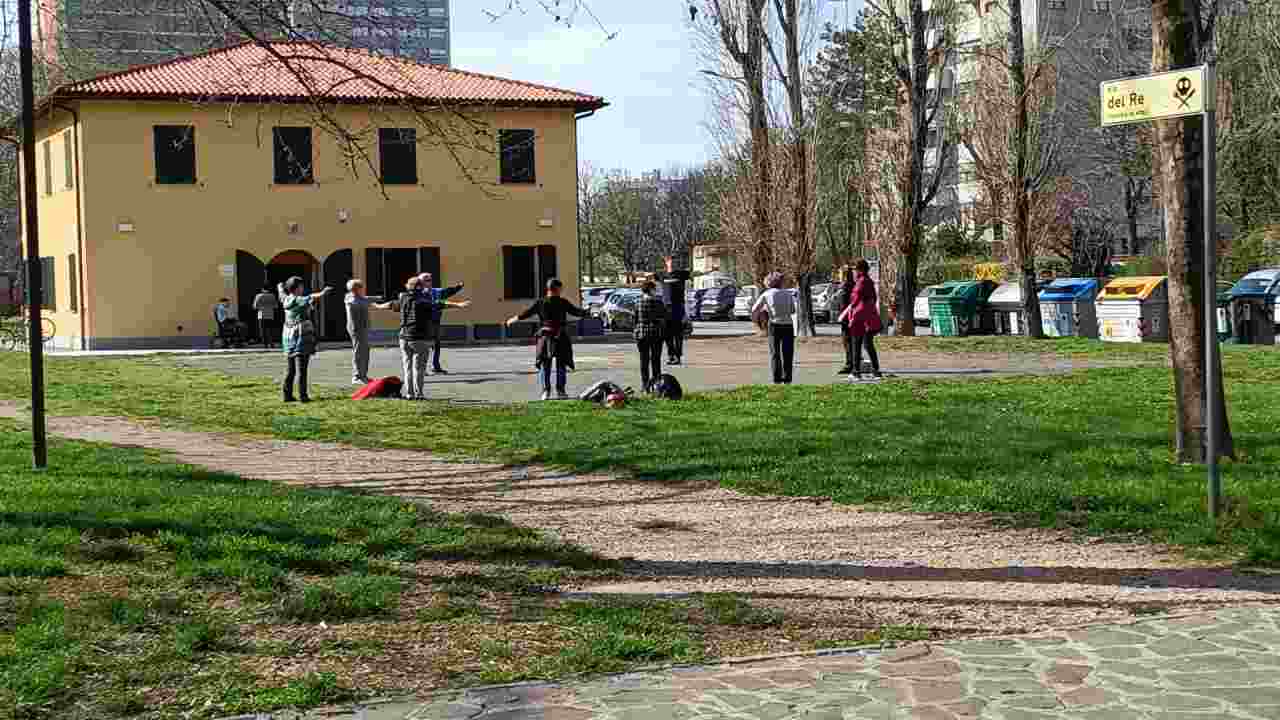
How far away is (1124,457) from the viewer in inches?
477

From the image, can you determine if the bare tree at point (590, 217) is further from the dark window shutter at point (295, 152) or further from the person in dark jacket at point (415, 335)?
the person in dark jacket at point (415, 335)

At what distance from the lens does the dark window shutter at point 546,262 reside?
47.1m

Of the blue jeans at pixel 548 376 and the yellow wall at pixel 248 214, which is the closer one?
the blue jeans at pixel 548 376

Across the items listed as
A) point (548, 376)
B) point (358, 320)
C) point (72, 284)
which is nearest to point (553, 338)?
point (548, 376)

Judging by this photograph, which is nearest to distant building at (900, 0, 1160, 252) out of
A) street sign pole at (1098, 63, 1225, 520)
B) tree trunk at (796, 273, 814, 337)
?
tree trunk at (796, 273, 814, 337)

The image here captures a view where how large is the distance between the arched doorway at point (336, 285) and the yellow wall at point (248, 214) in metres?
0.22

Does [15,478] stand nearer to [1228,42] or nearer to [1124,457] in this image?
[1124,457]

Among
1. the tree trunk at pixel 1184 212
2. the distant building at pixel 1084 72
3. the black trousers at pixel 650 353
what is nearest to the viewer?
the tree trunk at pixel 1184 212

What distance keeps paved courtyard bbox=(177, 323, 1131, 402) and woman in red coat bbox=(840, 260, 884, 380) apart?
1.98ft

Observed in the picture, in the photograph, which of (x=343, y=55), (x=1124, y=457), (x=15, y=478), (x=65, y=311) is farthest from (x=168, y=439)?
(x=65, y=311)

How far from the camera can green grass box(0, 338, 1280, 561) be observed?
10.2 meters

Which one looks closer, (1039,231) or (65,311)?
(1039,231)

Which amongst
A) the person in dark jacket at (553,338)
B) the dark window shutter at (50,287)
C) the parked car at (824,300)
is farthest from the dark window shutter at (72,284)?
the person in dark jacket at (553,338)

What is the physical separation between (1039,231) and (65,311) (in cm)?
2568
